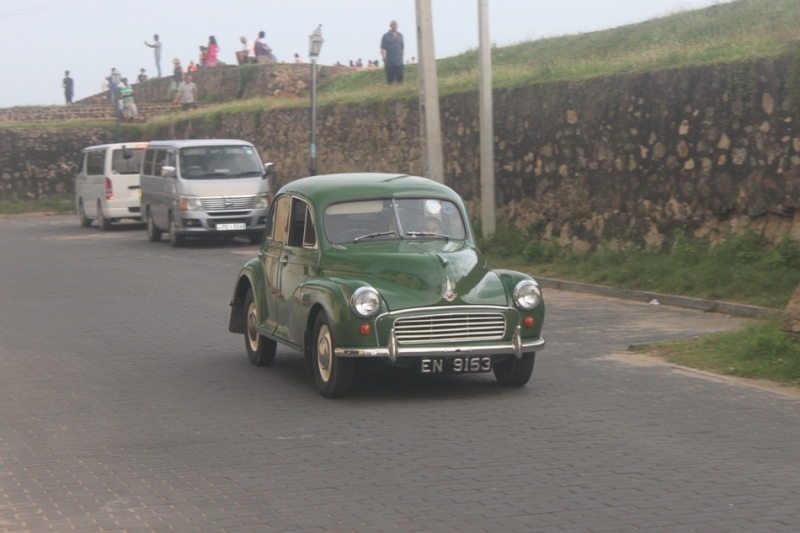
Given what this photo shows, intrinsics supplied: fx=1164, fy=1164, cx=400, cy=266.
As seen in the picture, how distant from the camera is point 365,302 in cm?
848

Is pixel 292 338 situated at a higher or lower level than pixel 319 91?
lower

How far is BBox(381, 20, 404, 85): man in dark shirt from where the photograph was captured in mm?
30781

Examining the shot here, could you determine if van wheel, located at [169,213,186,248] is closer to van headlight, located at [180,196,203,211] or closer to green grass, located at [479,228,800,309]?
van headlight, located at [180,196,203,211]

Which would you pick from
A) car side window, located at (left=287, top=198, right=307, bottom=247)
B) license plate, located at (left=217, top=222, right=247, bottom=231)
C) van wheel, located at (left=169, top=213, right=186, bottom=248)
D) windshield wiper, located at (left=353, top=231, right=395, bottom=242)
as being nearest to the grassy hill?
license plate, located at (left=217, top=222, right=247, bottom=231)

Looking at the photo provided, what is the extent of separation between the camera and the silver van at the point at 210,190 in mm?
23469

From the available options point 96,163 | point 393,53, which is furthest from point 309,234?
point 393,53

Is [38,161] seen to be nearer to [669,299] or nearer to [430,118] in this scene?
[430,118]

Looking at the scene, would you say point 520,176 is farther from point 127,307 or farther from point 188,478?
point 188,478

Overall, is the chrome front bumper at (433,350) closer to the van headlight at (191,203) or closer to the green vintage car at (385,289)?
the green vintage car at (385,289)

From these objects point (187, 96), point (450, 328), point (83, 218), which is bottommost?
point (83, 218)

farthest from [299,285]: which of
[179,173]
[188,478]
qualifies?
[179,173]

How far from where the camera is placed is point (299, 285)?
30.9ft

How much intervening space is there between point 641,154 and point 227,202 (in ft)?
31.8

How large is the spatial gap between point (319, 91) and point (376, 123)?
58.9 ft
